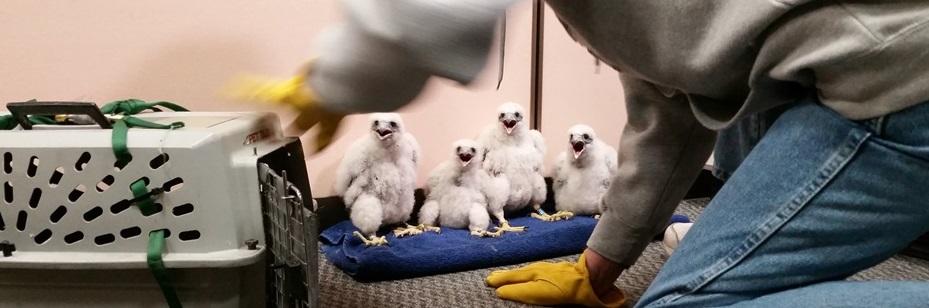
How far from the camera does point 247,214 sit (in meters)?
0.74

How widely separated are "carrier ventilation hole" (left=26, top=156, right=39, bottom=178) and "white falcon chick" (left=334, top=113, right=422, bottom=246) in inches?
24.3

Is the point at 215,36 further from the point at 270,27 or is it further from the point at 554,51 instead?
the point at 554,51

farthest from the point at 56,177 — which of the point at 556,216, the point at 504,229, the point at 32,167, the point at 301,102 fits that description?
the point at 556,216

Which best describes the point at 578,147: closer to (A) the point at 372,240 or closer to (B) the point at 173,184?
(A) the point at 372,240

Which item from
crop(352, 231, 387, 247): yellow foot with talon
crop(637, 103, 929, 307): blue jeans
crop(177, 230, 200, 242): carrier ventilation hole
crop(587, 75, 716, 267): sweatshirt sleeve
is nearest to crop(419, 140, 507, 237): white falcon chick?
crop(352, 231, 387, 247): yellow foot with talon

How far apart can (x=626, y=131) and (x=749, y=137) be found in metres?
0.19

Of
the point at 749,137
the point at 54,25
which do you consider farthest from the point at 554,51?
the point at 54,25

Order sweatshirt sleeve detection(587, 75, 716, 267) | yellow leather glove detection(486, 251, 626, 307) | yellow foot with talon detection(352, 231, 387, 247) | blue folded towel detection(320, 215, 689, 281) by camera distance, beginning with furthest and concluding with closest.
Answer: yellow foot with talon detection(352, 231, 387, 247) < blue folded towel detection(320, 215, 689, 281) < yellow leather glove detection(486, 251, 626, 307) < sweatshirt sleeve detection(587, 75, 716, 267)

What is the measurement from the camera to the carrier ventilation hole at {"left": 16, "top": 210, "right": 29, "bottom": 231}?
2.40 ft

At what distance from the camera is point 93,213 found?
73 centimetres

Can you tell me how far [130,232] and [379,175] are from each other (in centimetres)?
62

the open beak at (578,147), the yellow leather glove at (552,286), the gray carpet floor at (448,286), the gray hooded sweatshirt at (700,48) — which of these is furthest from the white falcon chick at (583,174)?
the gray hooded sweatshirt at (700,48)

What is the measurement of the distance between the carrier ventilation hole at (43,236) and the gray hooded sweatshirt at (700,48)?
39cm

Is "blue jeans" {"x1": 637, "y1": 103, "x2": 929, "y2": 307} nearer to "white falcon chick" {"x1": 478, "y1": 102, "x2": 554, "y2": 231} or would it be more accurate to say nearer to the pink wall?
the pink wall
